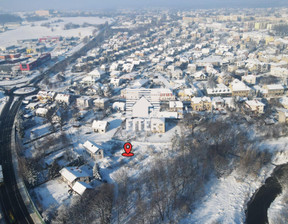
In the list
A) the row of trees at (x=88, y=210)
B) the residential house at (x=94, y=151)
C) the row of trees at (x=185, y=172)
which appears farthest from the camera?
the residential house at (x=94, y=151)

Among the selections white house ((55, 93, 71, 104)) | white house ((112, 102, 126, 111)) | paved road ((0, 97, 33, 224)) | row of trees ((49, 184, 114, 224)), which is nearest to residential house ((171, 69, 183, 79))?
white house ((112, 102, 126, 111))

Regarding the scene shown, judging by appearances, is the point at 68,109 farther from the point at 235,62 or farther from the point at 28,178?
the point at 235,62

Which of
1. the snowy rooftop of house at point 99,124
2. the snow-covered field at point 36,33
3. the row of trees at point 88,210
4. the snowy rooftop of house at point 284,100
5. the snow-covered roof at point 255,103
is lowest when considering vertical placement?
the row of trees at point 88,210

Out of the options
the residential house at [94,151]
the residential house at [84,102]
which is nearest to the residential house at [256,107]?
the residential house at [94,151]

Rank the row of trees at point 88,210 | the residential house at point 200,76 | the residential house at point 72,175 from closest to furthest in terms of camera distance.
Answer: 1. the row of trees at point 88,210
2. the residential house at point 72,175
3. the residential house at point 200,76

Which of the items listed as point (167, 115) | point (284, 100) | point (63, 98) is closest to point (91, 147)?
point (167, 115)

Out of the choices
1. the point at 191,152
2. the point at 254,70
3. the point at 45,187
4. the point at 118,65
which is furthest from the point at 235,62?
the point at 45,187

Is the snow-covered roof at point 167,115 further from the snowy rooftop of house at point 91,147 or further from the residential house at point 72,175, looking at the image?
the residential house at point 72,175
